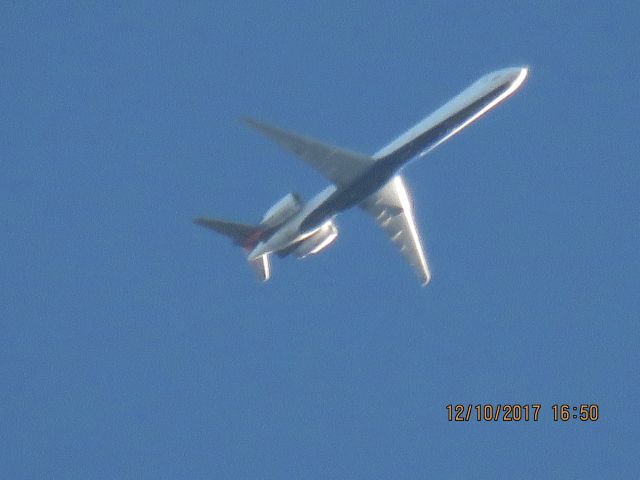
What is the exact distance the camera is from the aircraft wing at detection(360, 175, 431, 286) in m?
38.1

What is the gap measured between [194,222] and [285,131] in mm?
5654

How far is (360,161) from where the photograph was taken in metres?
33.9

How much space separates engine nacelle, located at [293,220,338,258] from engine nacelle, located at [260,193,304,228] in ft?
4.19

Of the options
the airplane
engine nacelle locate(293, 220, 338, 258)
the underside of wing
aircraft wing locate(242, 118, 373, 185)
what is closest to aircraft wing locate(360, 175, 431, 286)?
the airplane

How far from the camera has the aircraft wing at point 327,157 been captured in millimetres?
33594

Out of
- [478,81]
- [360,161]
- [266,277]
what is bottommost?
[266,277]

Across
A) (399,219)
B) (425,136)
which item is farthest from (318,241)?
(425,136)

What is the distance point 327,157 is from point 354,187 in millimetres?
1407

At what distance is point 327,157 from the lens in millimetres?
33812

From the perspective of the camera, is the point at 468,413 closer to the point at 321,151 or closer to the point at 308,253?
the point at 308,253

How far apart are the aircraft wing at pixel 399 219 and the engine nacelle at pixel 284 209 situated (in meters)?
2.55

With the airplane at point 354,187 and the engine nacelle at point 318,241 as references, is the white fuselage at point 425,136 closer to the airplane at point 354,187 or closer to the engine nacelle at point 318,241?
the airplane at point 354,187

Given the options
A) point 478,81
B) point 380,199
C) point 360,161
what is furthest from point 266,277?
point 478,81

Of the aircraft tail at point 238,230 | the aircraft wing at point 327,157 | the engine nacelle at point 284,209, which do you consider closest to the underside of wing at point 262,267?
the aircraft tail at point 238,230
